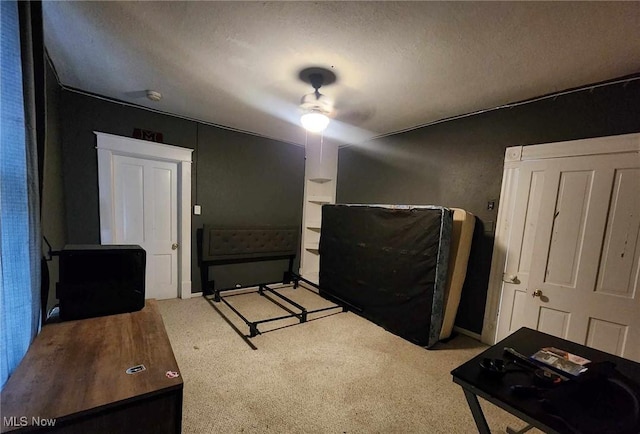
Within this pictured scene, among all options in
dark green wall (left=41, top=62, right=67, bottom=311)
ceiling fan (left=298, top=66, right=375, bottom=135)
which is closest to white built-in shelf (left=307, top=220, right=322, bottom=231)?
ceiling fan (left=298, top=66, right=375, bottom=135)

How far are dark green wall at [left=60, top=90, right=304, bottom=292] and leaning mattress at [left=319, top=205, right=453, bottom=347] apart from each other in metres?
1.03

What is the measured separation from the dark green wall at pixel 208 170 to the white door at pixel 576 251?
318 centimetres

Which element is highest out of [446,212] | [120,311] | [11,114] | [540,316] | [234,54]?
[234,54]

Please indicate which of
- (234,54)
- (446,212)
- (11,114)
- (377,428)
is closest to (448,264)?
(446,212)

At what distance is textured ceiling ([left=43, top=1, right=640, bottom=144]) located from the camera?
1.46 m

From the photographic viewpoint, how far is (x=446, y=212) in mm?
2525

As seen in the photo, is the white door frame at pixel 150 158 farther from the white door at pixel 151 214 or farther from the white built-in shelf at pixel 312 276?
the white built-in shelf at pixel 312 276

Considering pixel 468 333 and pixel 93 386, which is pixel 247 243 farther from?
pixel 468 333

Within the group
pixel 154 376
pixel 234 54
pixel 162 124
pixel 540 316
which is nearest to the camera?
pixel 154 376

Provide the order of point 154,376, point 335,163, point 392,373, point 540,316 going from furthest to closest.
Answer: point 335,163 < point 540,316 < point 392,373 < point 154,376

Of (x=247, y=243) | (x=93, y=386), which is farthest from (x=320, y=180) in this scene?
(x=93, y=386)

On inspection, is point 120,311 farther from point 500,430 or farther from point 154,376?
point 500,430

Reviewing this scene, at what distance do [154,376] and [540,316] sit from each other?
10.0 ft

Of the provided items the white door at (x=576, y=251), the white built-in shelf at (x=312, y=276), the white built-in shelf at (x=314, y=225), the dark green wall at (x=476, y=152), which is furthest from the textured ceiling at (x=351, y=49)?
the white built-in shelf at (x=312, y=276)
